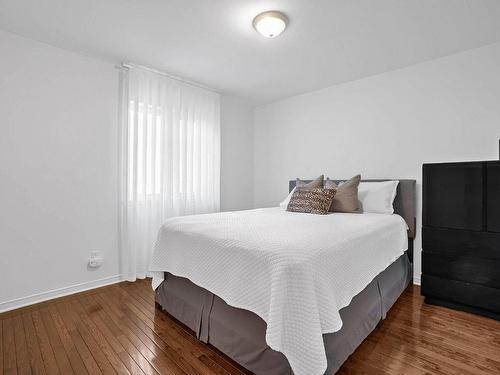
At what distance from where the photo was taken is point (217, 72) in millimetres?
3109

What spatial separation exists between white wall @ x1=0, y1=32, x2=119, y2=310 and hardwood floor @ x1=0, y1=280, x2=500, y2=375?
0.41m

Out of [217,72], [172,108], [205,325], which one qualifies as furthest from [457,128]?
[172,108]

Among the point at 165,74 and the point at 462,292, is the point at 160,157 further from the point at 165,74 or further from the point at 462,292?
the point at 462,292

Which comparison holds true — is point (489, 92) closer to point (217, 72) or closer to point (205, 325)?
point (217, 72)

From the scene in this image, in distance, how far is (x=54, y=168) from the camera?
97.8 inches

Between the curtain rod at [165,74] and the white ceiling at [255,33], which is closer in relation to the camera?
the white ceiling at [255,33]

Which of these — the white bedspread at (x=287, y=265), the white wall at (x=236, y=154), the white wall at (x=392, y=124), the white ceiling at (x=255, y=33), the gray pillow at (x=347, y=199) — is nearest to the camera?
the white bedspread at (x=287, y=265)

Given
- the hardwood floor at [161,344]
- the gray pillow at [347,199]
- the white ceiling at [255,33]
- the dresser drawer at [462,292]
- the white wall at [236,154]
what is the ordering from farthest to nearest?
the white wall at [236,154], the gray pillow at [347,199], the dresser drawer at [462,292], the white ceiling at [255,33], the hardwood floor at [161,344]

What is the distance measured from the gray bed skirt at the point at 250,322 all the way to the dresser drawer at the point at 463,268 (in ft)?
1.56

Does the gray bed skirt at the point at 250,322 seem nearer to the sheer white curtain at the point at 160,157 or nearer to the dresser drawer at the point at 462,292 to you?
the dresser drawer at the point at 462,292

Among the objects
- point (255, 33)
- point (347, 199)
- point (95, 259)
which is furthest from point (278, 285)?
point (95, 259)

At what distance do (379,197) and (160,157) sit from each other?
8.39 feet

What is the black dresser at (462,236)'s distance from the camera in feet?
6.82

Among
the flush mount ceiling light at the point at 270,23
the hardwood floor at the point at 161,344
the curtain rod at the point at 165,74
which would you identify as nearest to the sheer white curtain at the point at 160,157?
the curtain rod at the point at 165,74
